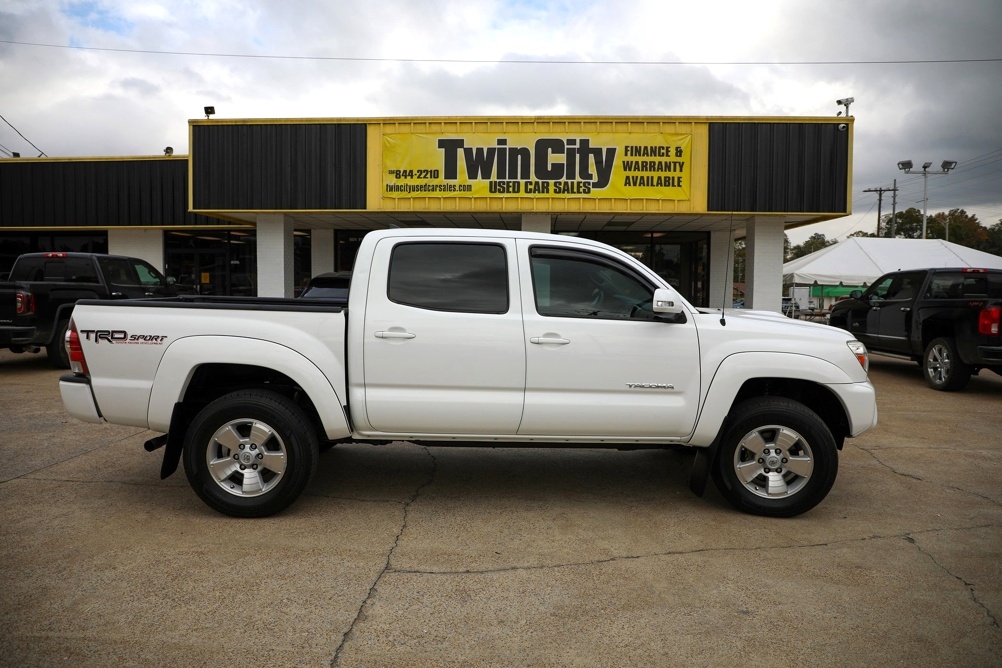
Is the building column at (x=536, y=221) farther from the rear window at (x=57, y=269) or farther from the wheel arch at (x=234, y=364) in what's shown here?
the wheel arch at (x=234, y=364)

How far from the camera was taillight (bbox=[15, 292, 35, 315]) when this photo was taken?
10797 millimetres

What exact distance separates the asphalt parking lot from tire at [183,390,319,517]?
172mm

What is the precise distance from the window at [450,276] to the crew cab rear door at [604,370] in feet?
0.66

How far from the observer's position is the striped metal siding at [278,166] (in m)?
15.8

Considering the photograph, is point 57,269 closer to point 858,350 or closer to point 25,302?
point 25,302

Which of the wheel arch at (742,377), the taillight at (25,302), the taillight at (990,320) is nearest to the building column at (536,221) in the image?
the taillight at (990,320)

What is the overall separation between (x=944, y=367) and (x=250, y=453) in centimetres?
1012

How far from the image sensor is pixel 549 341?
466 cm

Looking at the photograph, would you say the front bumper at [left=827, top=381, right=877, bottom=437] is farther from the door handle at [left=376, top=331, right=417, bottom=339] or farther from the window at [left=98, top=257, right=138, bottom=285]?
the window at [left=98, top=257, right=138, bottom=285]

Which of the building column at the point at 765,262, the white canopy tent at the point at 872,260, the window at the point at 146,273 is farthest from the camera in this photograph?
the white canopy tent at the point at 872,260

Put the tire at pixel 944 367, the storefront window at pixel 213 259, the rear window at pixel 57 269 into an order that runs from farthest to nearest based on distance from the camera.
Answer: the storefront window at pixel 213 259 < the rear window at pixel 57 269 < the tire at pixel 944 367

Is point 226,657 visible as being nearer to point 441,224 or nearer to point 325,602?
point 325,602

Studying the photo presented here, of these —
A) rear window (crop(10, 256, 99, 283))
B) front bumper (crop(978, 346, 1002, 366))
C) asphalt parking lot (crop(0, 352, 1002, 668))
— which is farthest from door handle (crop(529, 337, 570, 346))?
rear window (crop(10, 256, 99, 283))

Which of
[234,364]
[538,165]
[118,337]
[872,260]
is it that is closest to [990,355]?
[538,165]
